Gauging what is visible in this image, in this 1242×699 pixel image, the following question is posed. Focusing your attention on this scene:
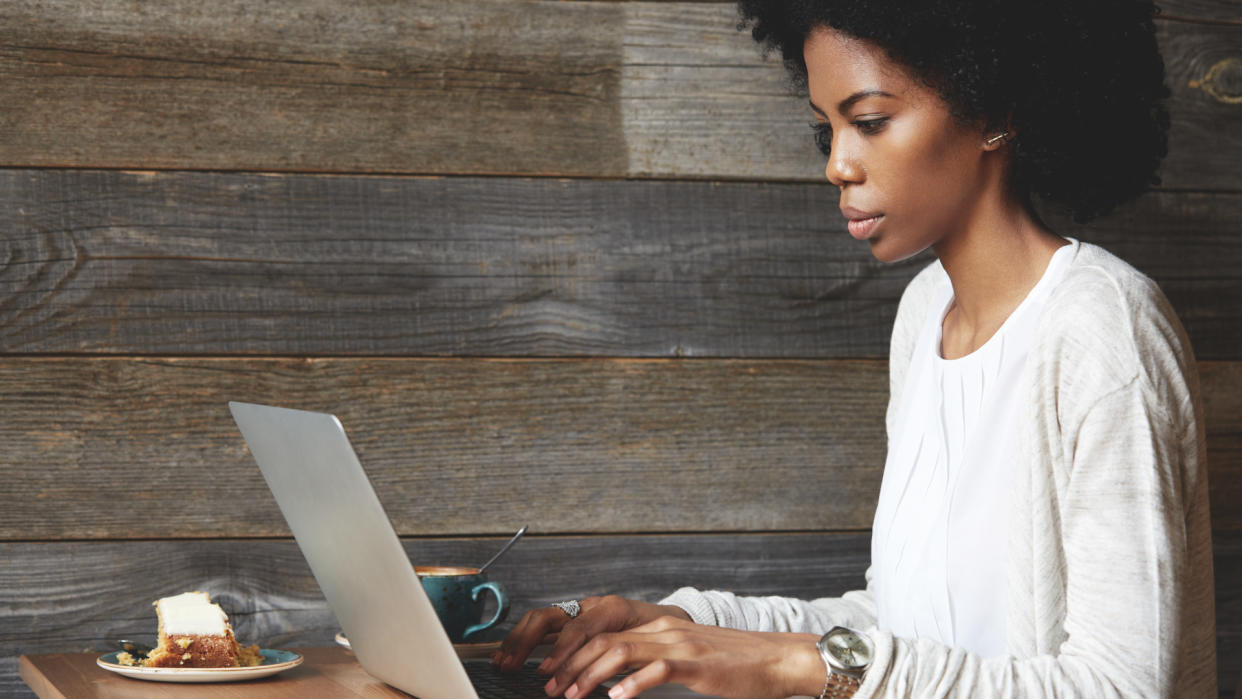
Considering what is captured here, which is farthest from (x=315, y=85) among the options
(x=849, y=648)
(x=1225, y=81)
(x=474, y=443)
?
(x=1225, y=81)

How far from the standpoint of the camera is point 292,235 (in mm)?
1370

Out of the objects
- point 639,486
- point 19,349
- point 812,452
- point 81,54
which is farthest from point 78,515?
point 812,452

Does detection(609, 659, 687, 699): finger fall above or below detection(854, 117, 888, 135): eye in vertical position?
below

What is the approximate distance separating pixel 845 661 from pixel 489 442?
0.65 metres

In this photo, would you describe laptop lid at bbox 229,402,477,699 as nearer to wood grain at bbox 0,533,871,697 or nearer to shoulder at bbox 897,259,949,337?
wood grain at bbox 0,533,871,697

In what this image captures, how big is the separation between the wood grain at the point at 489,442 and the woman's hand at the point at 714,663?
0.54 m

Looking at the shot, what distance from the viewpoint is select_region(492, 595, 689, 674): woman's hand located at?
105cm

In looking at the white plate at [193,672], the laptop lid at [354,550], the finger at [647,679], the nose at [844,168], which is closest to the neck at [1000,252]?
the nose at [844,168]

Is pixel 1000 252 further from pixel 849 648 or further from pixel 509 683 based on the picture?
pixel 509 683

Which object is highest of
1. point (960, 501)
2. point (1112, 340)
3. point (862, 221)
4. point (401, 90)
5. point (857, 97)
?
point (401, 90)

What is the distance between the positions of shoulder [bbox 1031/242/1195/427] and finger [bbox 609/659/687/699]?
38cm

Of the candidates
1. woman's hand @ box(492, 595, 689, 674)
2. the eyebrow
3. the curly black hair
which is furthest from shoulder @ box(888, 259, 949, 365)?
woman's hand @ box(492, 595, 689, 674)

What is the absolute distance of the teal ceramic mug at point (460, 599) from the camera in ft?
3.71

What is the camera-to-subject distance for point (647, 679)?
2.72 ft
